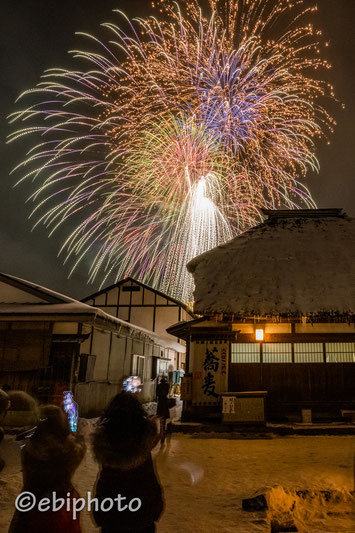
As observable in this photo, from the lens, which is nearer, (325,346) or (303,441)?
(303,441)

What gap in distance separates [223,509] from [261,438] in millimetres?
5956

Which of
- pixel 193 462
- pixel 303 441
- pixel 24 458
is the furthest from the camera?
pixel 303 441

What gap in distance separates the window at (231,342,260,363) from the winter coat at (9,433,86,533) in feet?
32.3

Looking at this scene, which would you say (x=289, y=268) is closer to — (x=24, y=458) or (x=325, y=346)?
(x=325, y=346)

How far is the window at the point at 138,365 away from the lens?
61.8 ft

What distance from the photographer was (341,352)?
12.1 meters

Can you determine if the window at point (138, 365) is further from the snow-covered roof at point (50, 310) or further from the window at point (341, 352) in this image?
the window at point (341, 352)

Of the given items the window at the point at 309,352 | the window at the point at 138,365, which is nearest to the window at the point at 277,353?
the window at the point at 309,352

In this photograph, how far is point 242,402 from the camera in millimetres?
11148

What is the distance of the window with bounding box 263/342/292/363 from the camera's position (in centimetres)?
1220

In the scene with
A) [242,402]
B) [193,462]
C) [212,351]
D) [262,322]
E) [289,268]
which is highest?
[289,268]

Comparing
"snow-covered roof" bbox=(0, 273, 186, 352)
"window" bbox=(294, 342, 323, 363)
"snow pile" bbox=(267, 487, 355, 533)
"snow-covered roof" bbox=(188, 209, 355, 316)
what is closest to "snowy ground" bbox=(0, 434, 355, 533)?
"snow pile" bbox=(267, 487, 355, 533)

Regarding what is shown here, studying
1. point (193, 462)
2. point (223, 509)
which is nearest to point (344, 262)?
point (193, 462)

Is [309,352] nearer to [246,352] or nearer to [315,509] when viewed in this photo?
[246,352]
